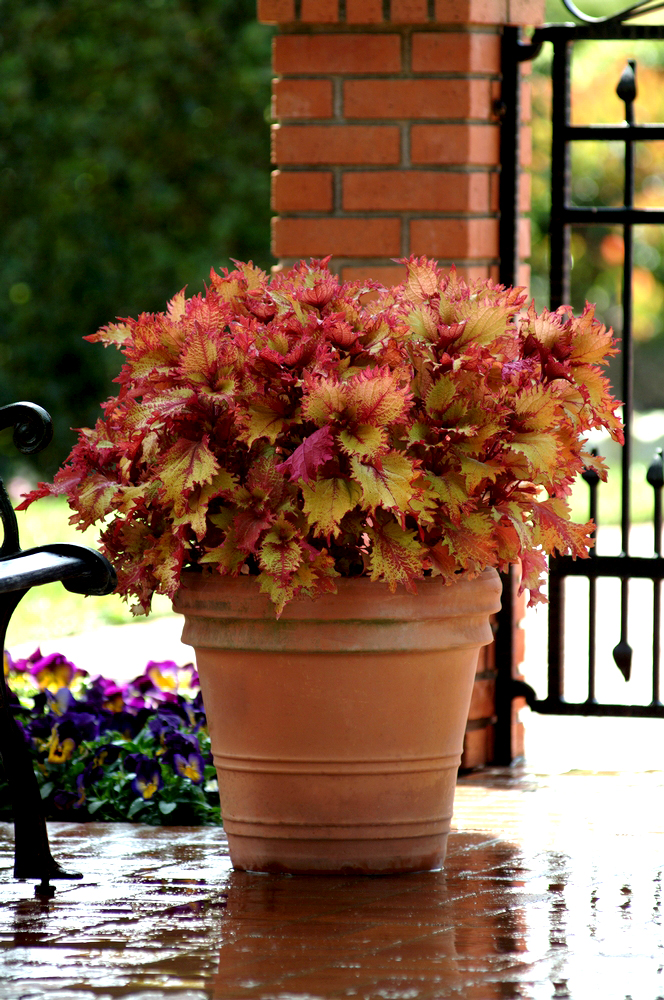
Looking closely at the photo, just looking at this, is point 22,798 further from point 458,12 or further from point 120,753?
point 458,12

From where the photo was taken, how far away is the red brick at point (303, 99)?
13.3ft

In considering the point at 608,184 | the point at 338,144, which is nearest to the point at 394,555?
the point at 338,144

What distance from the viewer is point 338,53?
4016 mm

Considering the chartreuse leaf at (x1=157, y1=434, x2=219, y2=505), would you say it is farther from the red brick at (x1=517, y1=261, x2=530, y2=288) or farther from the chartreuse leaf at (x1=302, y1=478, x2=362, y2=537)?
the red brick at (x1=517, y1=261, x2=530, y2=288)

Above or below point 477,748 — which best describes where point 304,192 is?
above

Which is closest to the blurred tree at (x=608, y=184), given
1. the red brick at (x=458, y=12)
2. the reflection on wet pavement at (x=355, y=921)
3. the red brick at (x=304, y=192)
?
the red brick at (x=458, y=12)

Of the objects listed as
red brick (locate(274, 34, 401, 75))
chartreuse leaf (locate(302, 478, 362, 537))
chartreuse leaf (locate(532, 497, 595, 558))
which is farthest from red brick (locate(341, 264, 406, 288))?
chartreuse leaf (locate(302, 478, 362, 537))

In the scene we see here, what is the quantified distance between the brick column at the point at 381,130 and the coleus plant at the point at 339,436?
1.00m

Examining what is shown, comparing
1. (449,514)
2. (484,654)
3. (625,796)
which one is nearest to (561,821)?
(625,796)

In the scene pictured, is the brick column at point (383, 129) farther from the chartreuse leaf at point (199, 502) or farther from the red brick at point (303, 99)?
the chartreuse leaf at point (199, 502)

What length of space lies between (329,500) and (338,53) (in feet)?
5.74

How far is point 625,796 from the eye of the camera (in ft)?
12.5

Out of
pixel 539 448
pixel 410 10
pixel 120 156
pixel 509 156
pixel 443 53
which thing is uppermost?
pixel 120 156

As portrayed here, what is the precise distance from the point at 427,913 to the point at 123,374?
123cm
